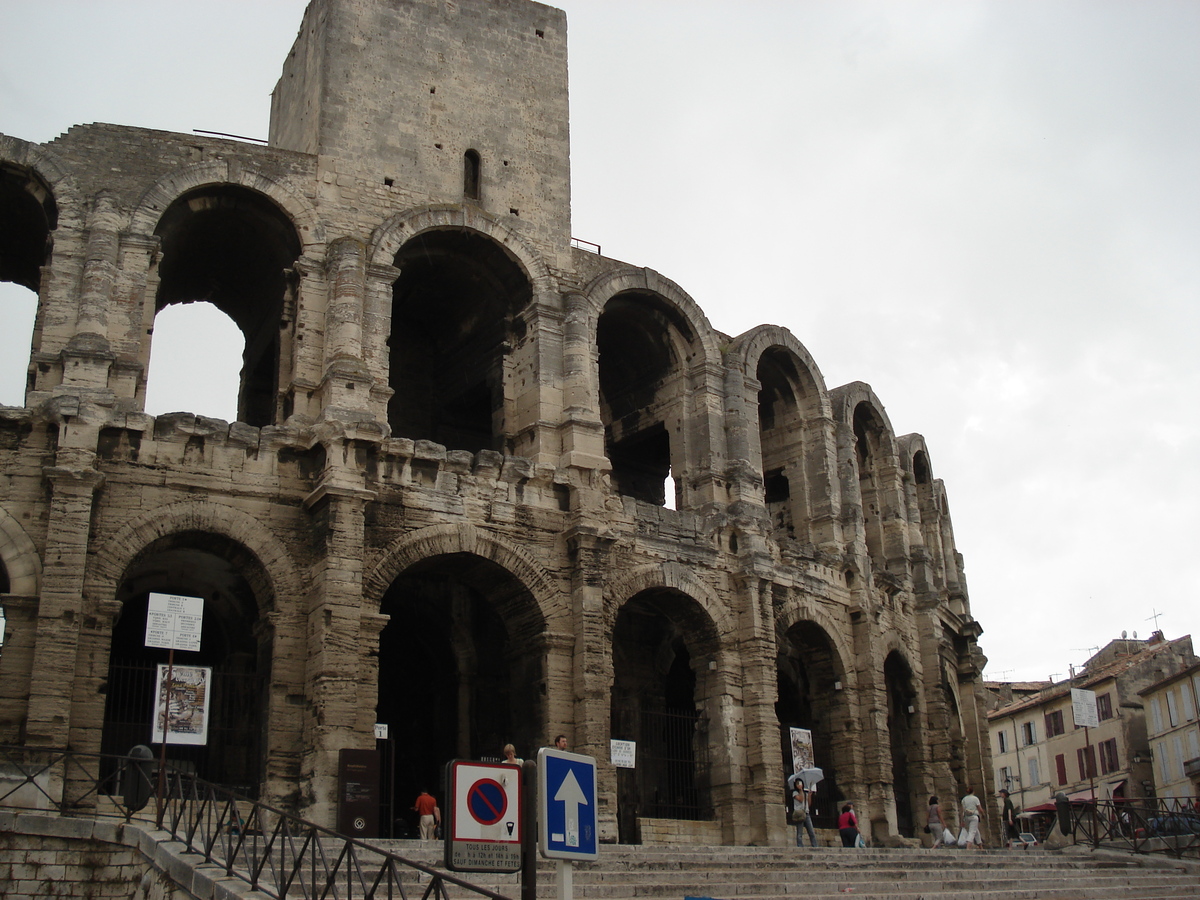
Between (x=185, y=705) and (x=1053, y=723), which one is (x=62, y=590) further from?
(x=1053, y=723)

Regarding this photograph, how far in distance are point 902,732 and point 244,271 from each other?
15.7 metres

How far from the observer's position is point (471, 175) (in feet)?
75.3

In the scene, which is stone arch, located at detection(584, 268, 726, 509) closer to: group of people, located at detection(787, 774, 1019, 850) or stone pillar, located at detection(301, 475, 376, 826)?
group of people, located at detection(787, 774, 1019, 850)

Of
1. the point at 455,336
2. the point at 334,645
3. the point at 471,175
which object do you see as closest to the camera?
the point at 334,645

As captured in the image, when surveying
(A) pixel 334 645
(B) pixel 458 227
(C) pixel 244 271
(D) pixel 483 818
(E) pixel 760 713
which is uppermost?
(B) pixel 458 227

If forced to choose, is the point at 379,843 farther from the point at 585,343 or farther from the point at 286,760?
the point at 585,343

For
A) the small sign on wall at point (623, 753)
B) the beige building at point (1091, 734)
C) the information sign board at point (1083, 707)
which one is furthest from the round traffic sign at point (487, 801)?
the beige building at point (1091, 734)

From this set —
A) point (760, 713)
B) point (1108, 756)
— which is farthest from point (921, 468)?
point (1108, 756)

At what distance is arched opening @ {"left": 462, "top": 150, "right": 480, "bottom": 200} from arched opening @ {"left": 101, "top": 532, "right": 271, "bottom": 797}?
25.0 ft

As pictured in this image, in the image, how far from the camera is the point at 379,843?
46.6ft

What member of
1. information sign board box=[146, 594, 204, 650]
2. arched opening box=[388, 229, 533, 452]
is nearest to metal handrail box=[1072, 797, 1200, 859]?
arched opening box=[388, 229, 533, 452]

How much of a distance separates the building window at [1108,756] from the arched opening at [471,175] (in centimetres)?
3265

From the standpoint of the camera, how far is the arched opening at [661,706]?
71.1 ft

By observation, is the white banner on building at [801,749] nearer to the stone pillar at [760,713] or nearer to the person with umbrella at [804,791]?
the stone pillar at [760,713]
